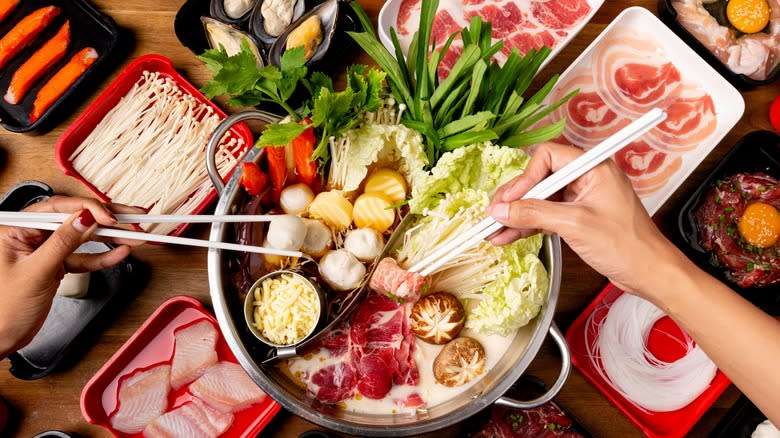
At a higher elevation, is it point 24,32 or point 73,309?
point 24,32

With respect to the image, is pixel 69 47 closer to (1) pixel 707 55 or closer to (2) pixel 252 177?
(2) pixel 252 177

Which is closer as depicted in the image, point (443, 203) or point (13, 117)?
point (443, 203)

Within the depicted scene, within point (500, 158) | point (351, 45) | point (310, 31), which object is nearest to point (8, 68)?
point (310, 31)

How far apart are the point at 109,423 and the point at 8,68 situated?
166 cm

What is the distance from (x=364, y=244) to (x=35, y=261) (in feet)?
3.44

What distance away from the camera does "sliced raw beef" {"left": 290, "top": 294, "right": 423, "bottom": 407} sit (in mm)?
1980

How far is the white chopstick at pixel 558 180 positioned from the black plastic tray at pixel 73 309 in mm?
1235

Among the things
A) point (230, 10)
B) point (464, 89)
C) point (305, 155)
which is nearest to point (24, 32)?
point (230, 10)

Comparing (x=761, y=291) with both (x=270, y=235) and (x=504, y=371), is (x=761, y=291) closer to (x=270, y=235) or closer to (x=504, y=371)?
(x=504, y=371)

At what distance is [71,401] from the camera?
7.33ft

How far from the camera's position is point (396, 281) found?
1.91 m

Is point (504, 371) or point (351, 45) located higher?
point (351, 45)

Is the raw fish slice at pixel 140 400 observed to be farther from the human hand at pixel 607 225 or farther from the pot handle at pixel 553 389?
the human hand at pixel 607 225

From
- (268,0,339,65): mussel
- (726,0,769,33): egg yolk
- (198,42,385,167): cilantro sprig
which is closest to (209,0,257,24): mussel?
(268,0,339,65): mussel
